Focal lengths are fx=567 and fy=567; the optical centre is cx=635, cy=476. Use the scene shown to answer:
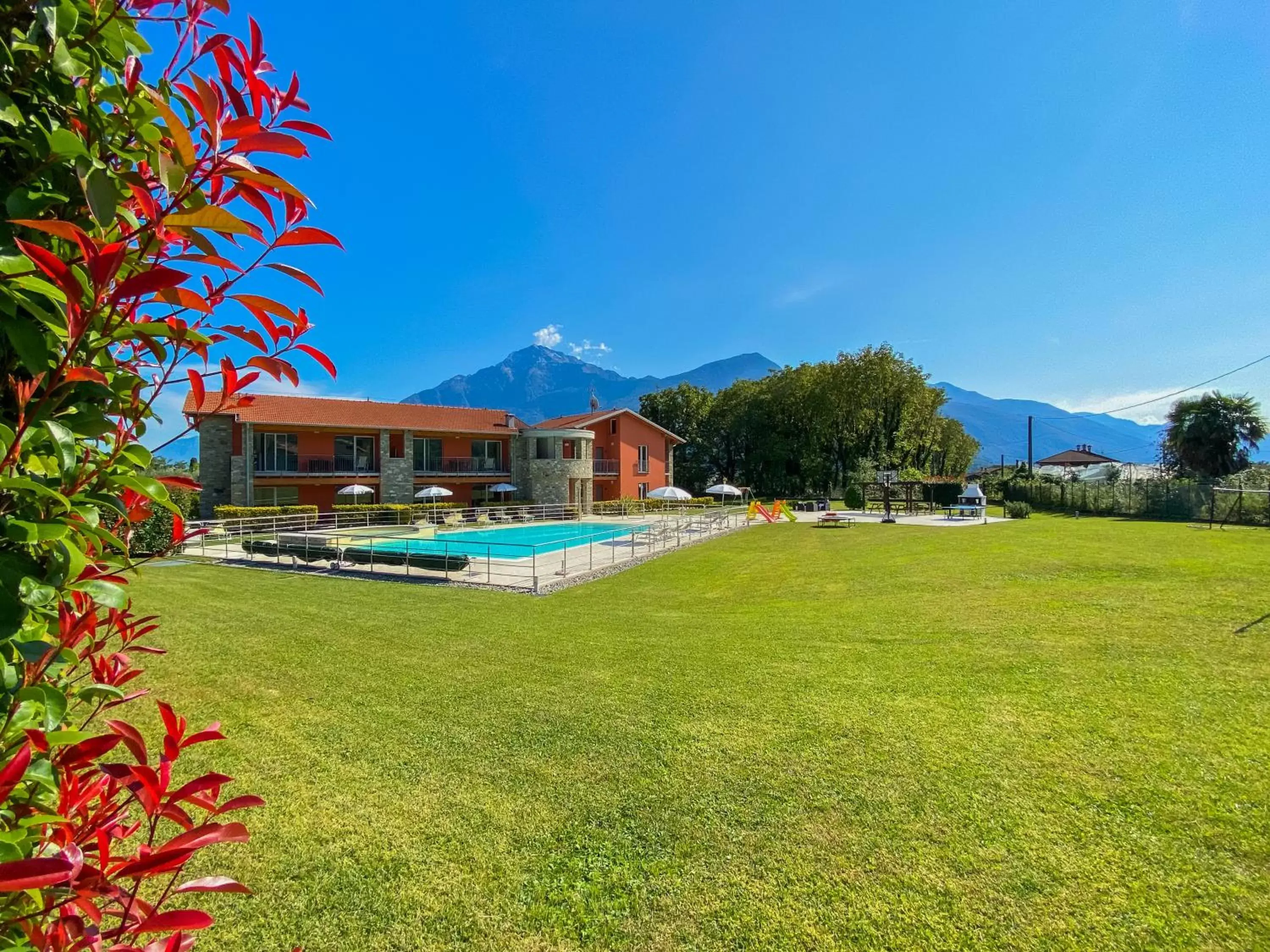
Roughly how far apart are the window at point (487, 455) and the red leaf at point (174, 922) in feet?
117

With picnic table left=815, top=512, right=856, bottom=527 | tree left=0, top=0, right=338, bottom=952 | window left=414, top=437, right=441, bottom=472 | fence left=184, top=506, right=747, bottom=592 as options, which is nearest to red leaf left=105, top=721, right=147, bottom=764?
tree left=0, top=0, right=338, bottom=952

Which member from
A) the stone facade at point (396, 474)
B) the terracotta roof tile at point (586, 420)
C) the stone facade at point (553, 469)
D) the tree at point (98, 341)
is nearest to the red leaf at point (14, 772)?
the tree at point (98, 341)

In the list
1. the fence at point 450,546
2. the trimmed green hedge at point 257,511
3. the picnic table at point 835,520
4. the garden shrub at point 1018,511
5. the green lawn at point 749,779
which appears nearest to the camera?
the green lawn at point 749,779

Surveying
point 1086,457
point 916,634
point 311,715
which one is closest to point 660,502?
point 916,634

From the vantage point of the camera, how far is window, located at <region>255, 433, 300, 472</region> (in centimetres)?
2822

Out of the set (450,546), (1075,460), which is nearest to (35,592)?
(450,546)

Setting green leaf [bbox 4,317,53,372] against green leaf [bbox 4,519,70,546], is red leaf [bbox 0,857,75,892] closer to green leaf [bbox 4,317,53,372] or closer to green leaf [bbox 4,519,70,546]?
green leaf [bbox 4,519,70,546]

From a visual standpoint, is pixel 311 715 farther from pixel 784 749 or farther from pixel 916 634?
pixel 916 634

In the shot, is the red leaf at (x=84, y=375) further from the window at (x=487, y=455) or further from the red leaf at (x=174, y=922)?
the window at (x=487, y=455)

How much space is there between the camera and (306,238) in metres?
1.30

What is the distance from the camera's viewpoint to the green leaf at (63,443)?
1038 millimetres

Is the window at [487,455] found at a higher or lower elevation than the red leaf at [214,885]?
higher

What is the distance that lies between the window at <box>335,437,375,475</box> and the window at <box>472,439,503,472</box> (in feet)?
19.7

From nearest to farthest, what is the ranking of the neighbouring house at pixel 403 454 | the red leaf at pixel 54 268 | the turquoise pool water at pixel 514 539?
the red leaf at pixel 54 268, the turquoise pool water at pixel 514 539, the neighbouring house at pixel 403 454
